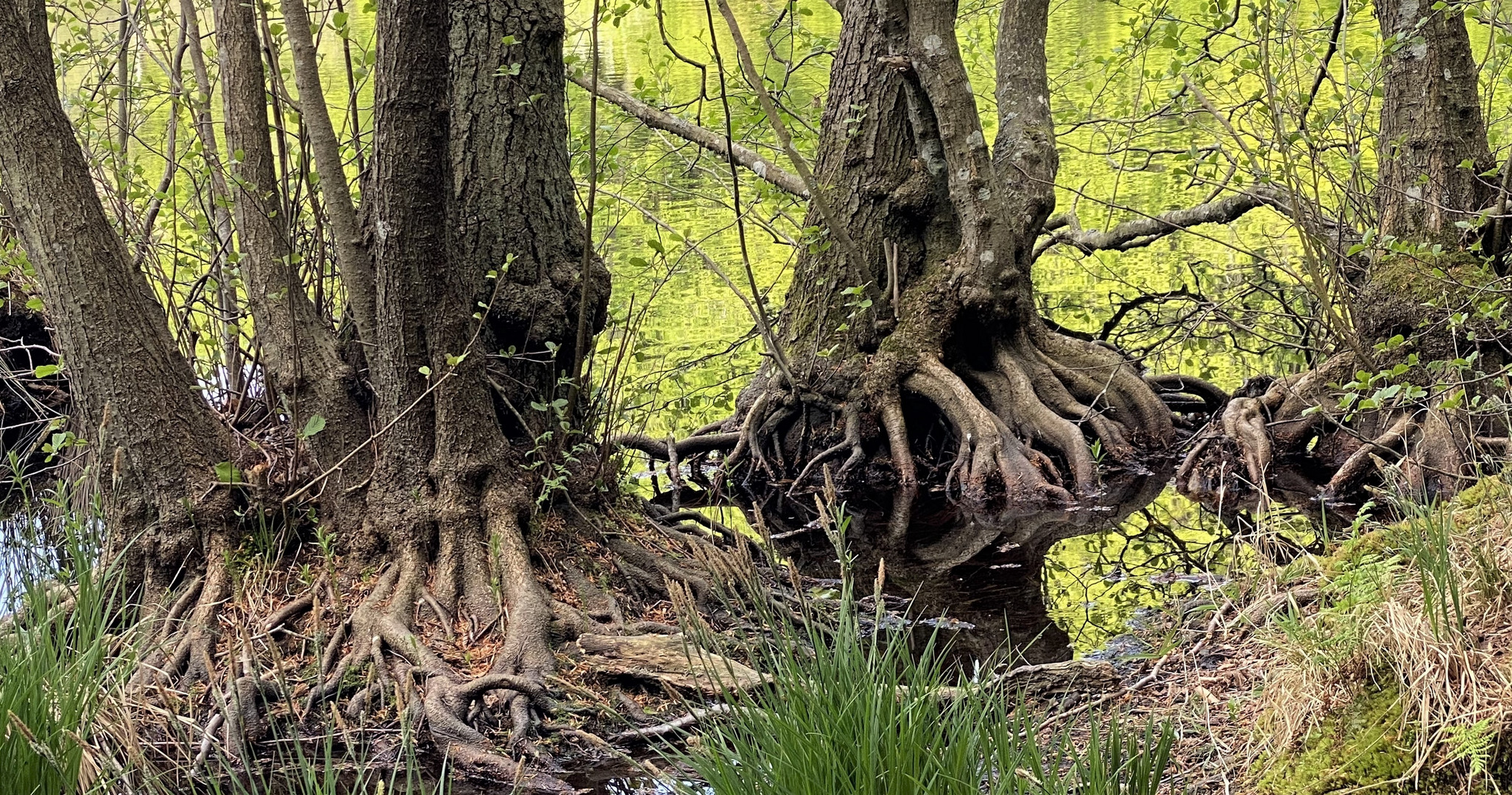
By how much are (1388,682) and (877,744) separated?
1180mm

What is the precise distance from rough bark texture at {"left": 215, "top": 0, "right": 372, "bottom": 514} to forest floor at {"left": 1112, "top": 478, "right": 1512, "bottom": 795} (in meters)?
3.47

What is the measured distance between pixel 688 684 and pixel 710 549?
6.52ft

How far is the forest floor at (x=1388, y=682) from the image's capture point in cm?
293

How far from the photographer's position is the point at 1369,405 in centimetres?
498

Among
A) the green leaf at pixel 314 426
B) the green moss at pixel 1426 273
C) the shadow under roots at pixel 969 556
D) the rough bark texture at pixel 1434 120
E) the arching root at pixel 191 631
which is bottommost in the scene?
the shadow under roots at pixel 969 556

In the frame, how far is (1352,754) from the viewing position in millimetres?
3090

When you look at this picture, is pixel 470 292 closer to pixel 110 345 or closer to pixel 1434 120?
pixel 110 345

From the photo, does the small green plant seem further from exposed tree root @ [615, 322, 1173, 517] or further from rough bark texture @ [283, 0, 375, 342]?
exposed tree root @ [615, 322, 1173, 517]

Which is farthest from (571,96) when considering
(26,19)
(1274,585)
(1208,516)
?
(1274,585)

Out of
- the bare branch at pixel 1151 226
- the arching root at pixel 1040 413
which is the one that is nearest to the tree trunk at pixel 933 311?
the arching root at pixel 1040 413

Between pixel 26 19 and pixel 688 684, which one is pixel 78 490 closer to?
pixel 26 19

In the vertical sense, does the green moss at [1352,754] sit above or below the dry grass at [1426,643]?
below

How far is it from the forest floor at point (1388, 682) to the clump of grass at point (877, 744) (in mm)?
411

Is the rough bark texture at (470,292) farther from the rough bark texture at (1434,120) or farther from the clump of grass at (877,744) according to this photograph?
the rough bark texture at (1434,120)
